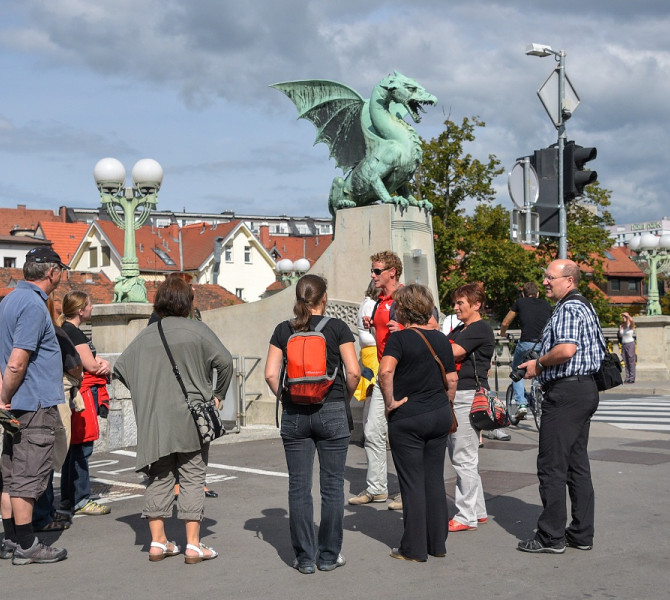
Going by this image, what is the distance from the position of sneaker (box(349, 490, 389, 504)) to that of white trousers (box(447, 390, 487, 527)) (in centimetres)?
104

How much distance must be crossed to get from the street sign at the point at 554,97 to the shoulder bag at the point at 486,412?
20.6 ft

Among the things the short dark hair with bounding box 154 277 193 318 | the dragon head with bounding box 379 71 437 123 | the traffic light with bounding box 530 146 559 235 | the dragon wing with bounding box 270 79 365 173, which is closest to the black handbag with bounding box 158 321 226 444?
the short dark hair with bounding box 154 277 193 318

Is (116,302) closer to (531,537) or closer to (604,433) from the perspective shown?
(604,433)

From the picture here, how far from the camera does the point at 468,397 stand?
706 cm

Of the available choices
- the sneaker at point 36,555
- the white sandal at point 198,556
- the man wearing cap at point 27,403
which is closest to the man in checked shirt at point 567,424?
the white sandal at point 198,556

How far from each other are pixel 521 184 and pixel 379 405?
179 inches

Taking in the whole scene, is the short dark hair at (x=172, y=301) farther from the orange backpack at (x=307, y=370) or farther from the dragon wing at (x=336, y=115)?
the dragon wing at (x=336, y=115)

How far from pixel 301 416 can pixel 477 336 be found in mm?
1885

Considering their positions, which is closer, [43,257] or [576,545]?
[576,545]

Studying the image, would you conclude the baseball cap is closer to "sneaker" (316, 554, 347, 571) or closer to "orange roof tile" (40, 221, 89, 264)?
"sneaker" (316, 554, 347, 571)

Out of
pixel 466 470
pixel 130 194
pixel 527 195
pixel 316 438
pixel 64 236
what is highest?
pixel 64 236

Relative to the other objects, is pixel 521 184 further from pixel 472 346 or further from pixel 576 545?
pixel 576 545

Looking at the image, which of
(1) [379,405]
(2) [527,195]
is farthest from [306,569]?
(2) [527,195]

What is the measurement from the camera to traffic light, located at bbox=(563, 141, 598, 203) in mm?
11297
